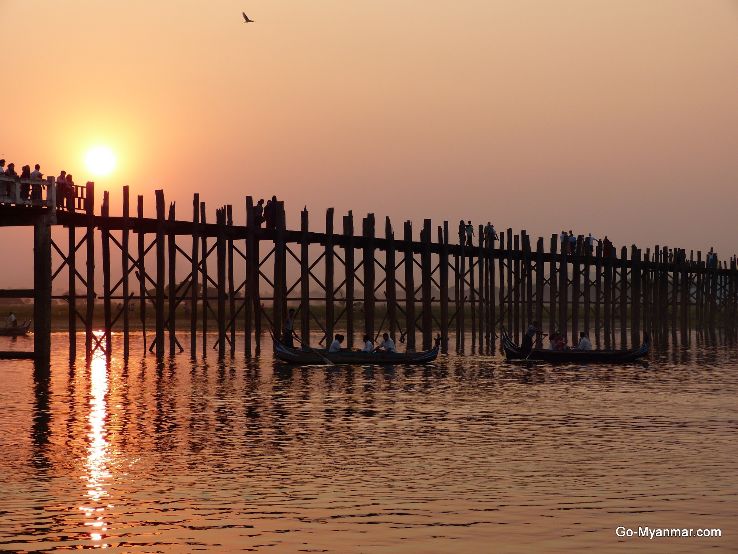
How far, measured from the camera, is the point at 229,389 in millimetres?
36562

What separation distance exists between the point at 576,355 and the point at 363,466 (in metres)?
28.5

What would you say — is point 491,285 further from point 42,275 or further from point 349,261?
point 42,275

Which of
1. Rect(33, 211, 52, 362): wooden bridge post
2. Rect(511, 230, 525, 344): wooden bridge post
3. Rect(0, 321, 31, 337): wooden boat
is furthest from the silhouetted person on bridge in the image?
Rect(0, 321, 31, 337): wooden boat

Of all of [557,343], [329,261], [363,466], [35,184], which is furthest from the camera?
[329,261]

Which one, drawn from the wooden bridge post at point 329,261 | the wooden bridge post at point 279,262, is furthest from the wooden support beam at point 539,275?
the wooden bridge post at point 279,262

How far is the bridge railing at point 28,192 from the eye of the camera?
3824 cm

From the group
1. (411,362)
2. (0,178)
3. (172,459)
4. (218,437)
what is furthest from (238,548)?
(411,362)

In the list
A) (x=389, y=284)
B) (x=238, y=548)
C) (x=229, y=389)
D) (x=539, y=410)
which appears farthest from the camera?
(x=389, y=284)

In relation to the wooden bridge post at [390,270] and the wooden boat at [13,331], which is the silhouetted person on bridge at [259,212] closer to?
the wooden bridge post at [390,270]

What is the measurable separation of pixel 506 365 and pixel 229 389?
1541 centimetres

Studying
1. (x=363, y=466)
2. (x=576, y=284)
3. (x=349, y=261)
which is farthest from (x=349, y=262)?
(x=363, y=466)

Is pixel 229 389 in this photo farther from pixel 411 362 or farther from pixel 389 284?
pixel 389 284

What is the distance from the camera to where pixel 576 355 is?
48219 mm

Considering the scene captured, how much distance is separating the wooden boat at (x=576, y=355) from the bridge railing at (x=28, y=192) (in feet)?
58.3
